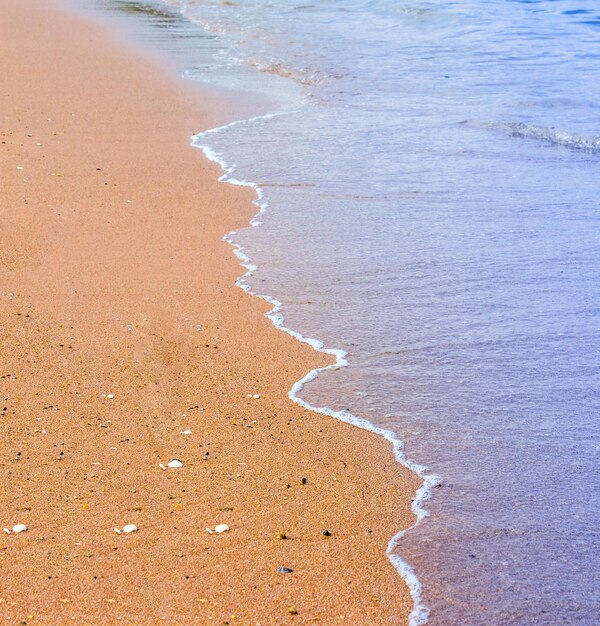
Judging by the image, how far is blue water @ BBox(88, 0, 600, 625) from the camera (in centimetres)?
287

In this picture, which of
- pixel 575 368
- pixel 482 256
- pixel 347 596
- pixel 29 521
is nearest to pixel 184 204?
pixel 482 256

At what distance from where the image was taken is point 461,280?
488 cm

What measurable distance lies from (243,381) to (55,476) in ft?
3.23

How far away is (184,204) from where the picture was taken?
6.14m

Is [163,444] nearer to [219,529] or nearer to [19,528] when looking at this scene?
[219,529]

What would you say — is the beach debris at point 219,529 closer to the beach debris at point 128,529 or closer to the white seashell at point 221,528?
the white seashell at point 221,528

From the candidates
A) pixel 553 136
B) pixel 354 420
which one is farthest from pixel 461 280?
A: pixel 553 136

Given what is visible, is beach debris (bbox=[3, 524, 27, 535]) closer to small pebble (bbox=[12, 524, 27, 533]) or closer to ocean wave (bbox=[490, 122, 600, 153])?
small pebble (bbox=[12, 524, 27, 533])

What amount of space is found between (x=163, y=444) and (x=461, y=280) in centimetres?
215

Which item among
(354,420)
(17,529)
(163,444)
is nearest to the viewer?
(17,529)

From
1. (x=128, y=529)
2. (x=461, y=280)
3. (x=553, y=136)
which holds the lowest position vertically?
(x=128, y=529)

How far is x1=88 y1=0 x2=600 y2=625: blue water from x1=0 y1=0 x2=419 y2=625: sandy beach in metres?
0.21

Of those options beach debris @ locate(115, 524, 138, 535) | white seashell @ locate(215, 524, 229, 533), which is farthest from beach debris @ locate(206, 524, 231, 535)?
beach debris @ locate(115, 524, 138, 535)

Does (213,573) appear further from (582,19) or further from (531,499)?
(582,19)
